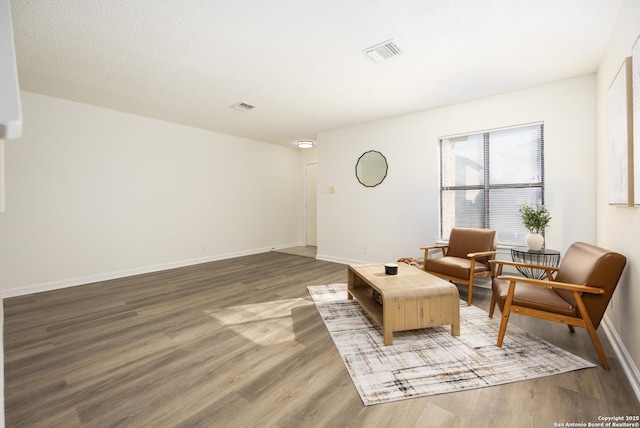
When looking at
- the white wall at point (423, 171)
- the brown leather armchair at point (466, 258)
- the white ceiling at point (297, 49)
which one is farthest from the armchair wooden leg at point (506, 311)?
the white ceiling at point (297, 49)

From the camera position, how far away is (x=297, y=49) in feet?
9.00

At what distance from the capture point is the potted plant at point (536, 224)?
10.4 feet

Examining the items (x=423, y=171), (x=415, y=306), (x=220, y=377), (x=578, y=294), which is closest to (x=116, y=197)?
(x=220, y=377)

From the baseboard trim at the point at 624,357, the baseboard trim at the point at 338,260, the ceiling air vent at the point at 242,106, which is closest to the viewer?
the baseboard trim at the point at 624,357

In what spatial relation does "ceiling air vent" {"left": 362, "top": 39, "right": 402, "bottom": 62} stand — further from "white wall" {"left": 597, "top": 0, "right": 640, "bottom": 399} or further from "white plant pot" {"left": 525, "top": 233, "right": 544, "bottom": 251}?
"white plant pot" {"left": 525, "top": 233, "right": 544, "bottom": 251}

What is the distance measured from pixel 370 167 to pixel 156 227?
3945 millimetres

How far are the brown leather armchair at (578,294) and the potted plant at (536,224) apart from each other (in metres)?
0.80

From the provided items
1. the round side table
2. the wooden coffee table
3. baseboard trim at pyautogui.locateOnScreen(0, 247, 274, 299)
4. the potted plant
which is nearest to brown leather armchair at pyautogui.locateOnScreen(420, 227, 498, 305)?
the round side table

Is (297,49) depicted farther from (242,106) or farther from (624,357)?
(624,357)

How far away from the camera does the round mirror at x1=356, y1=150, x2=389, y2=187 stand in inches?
197

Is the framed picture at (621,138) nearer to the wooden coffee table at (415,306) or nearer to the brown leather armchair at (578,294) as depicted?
the brown leather armchair at (578,294)

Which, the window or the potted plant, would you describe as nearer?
the potted plant

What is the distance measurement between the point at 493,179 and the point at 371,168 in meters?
1.93

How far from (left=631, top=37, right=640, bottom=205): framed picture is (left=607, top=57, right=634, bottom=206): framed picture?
11cm
